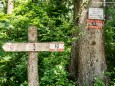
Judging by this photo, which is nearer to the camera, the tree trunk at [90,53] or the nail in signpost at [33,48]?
the nail in signpost at [33,48]

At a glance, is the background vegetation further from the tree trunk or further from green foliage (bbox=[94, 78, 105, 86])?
green foliage (bbox=[94, 78, 105, 86])

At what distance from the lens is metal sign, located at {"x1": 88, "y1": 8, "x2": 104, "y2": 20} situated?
750 cm

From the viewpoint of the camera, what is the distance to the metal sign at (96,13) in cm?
Answer: 750

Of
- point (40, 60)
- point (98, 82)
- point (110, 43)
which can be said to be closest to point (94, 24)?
point (98, 82)

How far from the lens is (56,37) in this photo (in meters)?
8.94

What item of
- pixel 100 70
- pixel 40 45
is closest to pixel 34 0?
pixel 100 70

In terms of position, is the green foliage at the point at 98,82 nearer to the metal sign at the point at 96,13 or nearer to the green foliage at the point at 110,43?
the metal sign at the point at 96,13

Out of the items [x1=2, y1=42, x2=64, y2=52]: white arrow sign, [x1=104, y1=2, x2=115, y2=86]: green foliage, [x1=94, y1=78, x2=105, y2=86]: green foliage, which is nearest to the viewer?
[x1=2, y1=42, x2=64, y2=52]: white arrow sign

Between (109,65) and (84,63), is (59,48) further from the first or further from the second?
(109,65)

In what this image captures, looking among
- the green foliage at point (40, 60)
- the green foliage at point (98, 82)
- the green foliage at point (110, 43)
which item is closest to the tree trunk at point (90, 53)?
the green foliage at point (98, 82)

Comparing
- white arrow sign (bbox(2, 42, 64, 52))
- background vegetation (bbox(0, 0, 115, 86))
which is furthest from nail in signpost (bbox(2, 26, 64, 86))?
background vegetation (bbox(0, 0, 115, 86))

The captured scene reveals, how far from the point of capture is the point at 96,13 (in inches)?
296

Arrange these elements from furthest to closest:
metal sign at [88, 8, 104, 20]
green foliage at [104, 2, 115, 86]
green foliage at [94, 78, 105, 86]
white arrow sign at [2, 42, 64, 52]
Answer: green foliage at [104, 2, 115, 86] < metal sign at [88, 8, 104, 20] < green foliage at [94, 78, 105, 86] < white arrow sign at [2, 42, 64, 52]

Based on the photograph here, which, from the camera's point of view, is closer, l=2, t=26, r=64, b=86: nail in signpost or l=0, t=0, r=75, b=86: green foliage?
l=2, t=26, r=64, b=86: nail in signpost
